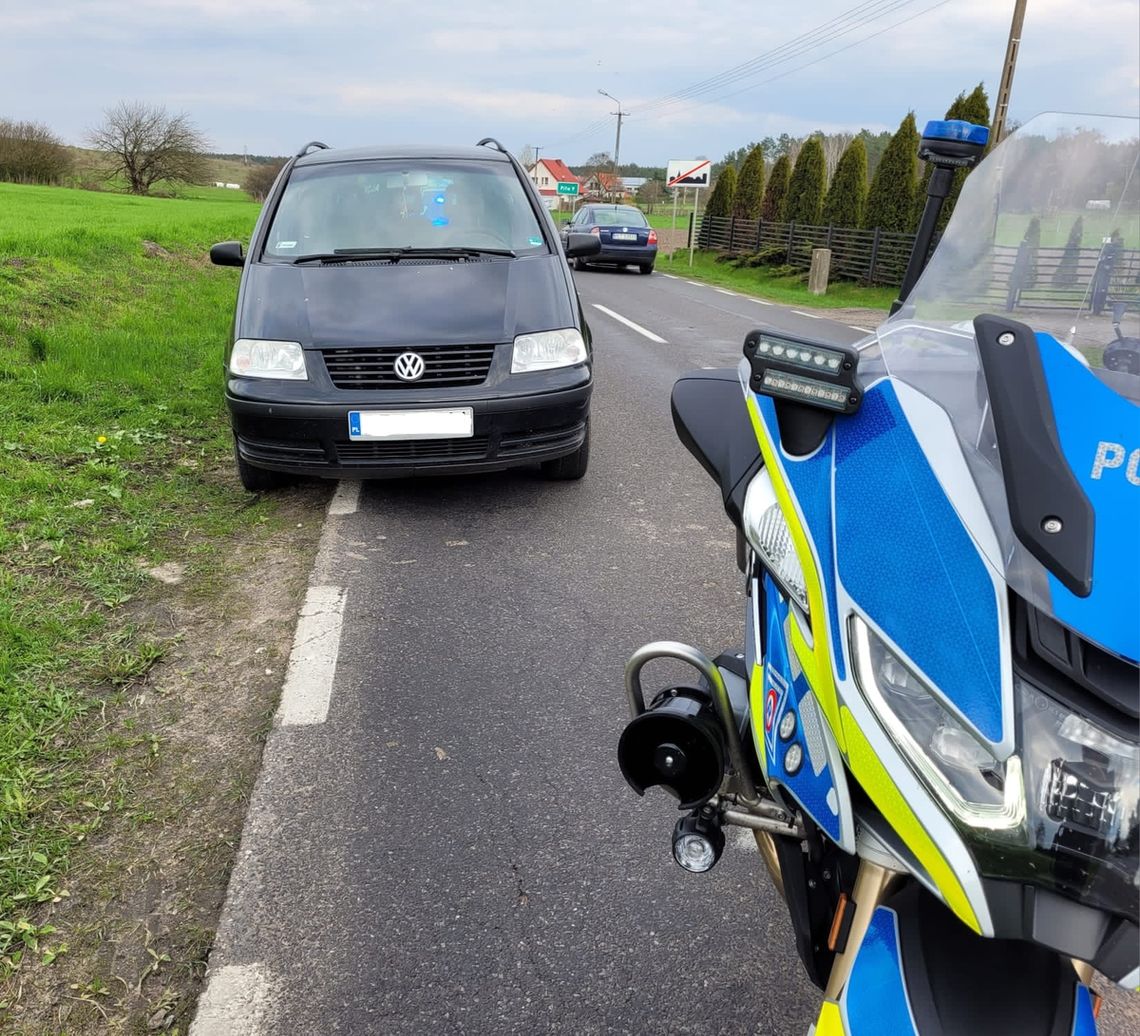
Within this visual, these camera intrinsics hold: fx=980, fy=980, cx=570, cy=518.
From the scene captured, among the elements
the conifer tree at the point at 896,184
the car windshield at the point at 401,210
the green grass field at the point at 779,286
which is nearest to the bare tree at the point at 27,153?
the green grass field at the point at 779,286

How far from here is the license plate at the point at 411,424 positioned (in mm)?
4270

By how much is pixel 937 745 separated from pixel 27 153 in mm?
51730

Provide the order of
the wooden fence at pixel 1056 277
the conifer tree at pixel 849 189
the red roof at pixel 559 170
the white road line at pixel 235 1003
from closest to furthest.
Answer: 1. the wooden fence at pixel 1056 277
2. the white road line at pixel 235 1003
3. the conifer tree at pixel 849 189
4. the red roof at pixel 559 170

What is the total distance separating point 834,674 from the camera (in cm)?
117

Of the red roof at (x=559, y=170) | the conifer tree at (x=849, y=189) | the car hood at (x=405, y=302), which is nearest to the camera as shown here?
the car hood at (x=405, y=302)

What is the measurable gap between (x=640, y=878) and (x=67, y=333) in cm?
721

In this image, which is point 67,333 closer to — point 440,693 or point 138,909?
point 440,693

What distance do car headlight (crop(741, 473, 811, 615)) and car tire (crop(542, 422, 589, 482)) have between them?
11.7 ft

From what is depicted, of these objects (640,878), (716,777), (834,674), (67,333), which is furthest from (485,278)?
(67,333)

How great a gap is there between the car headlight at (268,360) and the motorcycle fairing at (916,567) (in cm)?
348

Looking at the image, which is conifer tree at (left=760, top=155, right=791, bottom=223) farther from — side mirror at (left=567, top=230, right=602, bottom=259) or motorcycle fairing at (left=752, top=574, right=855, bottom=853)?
motorcycle fairing at (left=752, top=574, right=855, bottom=853)

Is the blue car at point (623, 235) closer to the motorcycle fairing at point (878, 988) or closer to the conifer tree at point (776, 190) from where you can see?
the conifer tree at point (776, 190)

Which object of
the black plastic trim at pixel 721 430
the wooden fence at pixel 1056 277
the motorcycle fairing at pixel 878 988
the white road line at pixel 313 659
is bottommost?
the white road line at pixel 313 659

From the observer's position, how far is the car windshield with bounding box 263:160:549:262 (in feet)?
16.9
